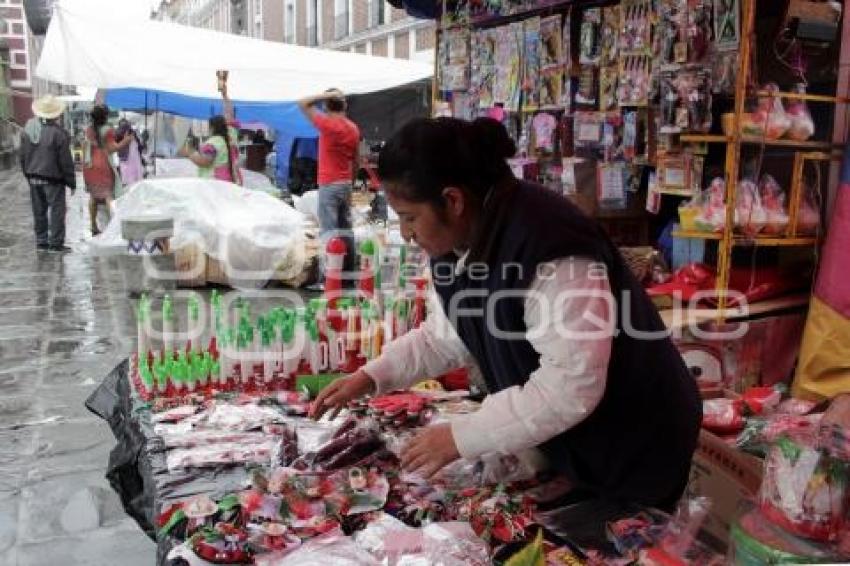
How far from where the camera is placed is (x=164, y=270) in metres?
7.43

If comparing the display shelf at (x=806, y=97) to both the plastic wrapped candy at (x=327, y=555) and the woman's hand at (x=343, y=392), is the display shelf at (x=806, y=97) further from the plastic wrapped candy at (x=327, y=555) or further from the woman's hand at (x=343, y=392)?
the plastic wrapped candy at (x=327, y=555)

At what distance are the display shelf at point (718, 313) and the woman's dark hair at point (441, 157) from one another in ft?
6.24

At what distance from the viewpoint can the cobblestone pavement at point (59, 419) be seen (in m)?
2.95

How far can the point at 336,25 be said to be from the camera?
2684cm

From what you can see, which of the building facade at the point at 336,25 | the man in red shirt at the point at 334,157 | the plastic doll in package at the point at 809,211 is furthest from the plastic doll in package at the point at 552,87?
the building facade at the point at 336,25

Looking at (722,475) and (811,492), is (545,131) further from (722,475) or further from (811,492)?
(811,492)

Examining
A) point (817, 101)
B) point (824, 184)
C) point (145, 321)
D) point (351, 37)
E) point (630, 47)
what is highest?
point (351, 37)

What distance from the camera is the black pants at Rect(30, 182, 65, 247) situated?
30.1ft

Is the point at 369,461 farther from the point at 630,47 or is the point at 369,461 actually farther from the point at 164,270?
the point at 164,270

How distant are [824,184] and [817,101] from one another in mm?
362

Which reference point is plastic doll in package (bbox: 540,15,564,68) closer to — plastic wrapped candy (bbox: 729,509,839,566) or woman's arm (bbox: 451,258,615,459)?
woman's arm (bbox: 451,258,615,459)

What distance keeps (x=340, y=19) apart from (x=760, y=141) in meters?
25.0

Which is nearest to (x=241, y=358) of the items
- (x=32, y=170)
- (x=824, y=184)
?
(x=824, y=184)

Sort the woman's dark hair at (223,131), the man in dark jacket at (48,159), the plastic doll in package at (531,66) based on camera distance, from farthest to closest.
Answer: the man in dark jacket at (48,159), the woman's dark hair at (223,131), the plastic doll in package at (531,66)
